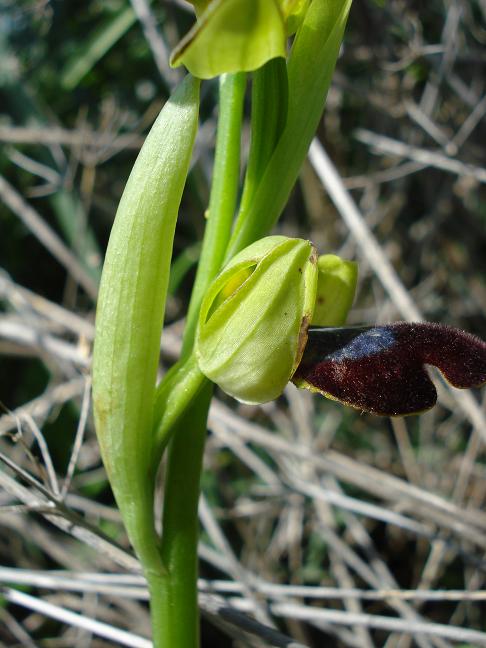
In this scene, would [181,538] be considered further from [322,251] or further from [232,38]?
[322,251]

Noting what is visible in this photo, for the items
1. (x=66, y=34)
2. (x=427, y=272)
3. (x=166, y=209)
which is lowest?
(x=427, y=272)

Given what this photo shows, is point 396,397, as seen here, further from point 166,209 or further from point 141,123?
point 141,123

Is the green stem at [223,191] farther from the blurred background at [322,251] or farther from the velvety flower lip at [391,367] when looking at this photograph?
the blurred background at [322,251]

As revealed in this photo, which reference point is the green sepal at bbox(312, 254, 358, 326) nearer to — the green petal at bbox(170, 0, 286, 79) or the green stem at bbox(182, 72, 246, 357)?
the green stem at bbox(182, 72, 246, 357)

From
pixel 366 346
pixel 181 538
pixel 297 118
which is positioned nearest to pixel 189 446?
pixel 181 538

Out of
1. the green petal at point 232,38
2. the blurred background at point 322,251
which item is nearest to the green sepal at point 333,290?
the green petal at point 232,38

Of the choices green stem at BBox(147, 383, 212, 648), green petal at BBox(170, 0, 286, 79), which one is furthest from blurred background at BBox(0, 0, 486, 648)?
green petal at BBox(170, 0, 286, 79)

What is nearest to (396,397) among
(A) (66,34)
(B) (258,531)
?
(B) (258,531)
